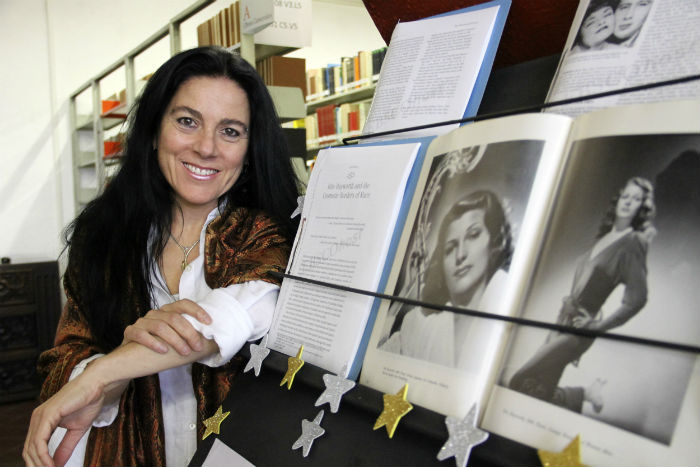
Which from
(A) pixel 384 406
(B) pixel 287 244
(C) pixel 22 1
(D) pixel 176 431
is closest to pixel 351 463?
(A) pixel 384 406

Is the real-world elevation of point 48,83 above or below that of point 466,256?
above

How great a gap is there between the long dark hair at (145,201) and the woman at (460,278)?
55cm

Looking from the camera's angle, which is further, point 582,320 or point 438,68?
point 438,68

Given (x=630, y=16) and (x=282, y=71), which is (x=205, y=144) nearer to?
(x=630, y=16)

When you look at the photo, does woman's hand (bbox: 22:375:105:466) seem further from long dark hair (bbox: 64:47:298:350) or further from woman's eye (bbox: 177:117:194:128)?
woman's eye (bbox: 177:117:194:128)

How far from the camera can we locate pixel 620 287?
36cm

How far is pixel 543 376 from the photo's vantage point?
377 millimetres

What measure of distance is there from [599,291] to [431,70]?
363 mm

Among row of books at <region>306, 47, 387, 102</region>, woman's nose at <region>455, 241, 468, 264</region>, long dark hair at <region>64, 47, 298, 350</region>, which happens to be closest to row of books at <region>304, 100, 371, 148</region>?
row of books at <region>306, 47, 387, 102</region>

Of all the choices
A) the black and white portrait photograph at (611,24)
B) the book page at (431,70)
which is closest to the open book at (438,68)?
the book page at (431,70)

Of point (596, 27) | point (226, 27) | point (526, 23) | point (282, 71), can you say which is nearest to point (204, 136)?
point (526, 23)

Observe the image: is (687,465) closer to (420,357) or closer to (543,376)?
(543,376)

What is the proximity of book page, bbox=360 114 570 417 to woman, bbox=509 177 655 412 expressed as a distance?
0.04 metres

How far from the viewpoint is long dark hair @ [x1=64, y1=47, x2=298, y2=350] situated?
102cm
